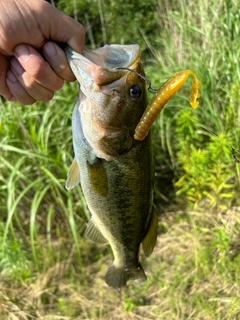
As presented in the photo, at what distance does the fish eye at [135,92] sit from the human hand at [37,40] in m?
0.28

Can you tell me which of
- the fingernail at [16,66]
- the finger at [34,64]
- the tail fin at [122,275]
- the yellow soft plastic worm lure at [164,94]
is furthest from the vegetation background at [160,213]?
the yellow soft plastic worm lure at [164,94]

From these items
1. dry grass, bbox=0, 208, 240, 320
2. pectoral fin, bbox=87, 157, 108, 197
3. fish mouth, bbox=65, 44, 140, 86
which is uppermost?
fish mouth, bbox=65, 44, 140, 86

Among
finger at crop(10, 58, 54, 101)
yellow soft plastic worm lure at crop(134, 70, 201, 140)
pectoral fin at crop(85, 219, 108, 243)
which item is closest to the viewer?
yellow soft plastic worm lure at crop(134, 70, 201, 140)

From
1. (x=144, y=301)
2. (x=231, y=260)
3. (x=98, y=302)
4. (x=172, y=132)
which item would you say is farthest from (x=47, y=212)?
(x=231, y=260)

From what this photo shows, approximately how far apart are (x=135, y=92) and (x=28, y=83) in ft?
1.68

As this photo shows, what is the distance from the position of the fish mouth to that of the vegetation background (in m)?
1.81

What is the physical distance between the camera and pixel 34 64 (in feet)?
5.27

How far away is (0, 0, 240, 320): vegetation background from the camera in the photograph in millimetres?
3324

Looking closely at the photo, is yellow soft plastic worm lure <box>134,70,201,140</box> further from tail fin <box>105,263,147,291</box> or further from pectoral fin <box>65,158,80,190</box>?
tail fin <box>105,263,147,291</box>

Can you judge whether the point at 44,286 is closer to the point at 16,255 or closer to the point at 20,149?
the point at 16,255

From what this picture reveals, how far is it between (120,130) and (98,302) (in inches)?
92.6

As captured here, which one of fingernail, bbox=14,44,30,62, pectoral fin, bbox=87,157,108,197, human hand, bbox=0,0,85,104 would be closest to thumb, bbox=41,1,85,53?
human hand, bbox=0,0,85,104

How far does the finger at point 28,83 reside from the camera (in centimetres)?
173

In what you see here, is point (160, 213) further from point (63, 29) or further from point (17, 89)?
point (63, 29)
